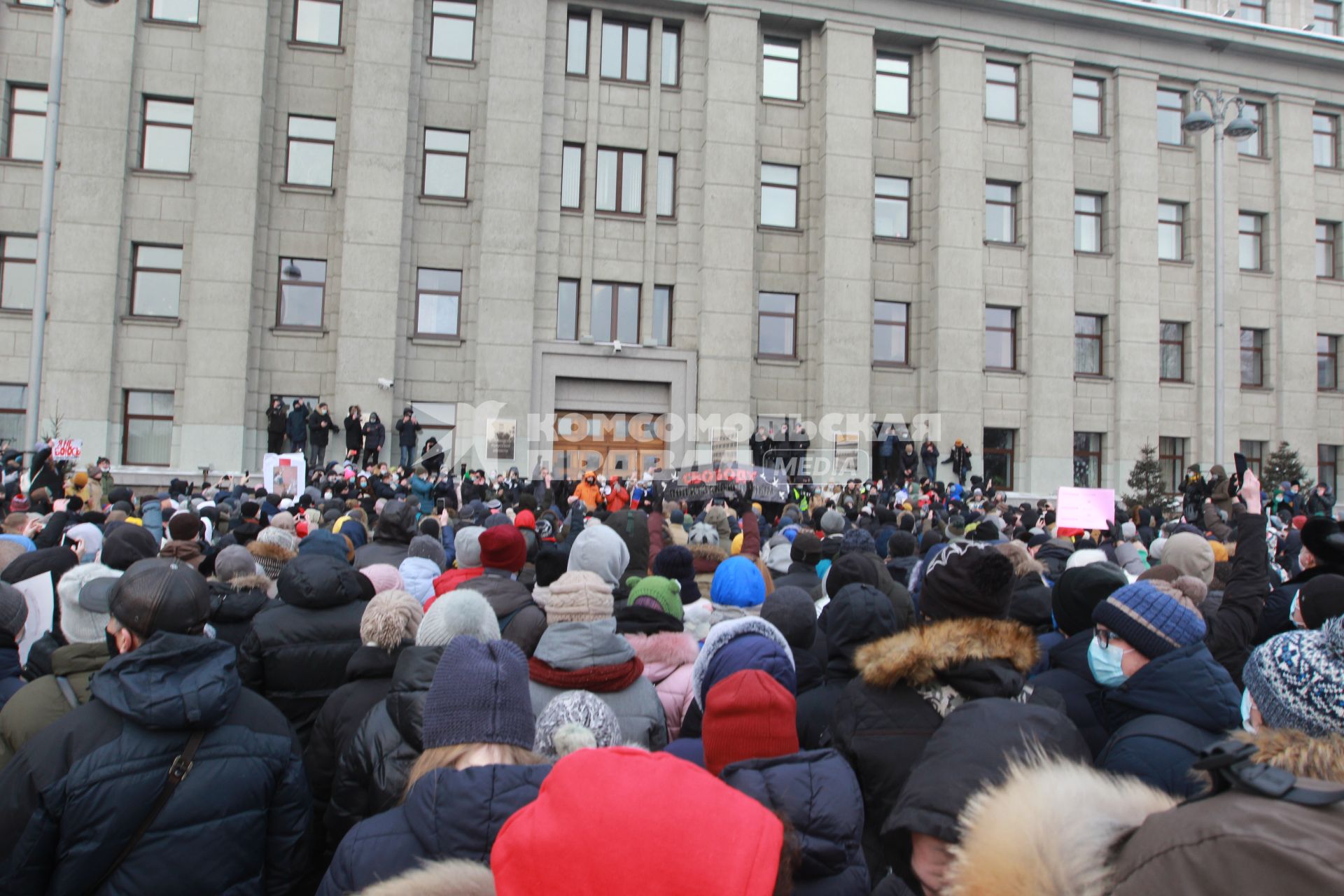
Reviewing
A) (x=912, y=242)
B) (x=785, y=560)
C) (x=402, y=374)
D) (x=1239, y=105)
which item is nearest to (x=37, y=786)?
(x=785, y=560)

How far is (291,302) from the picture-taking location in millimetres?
27031

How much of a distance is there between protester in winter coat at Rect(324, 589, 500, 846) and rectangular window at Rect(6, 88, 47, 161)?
2898cm

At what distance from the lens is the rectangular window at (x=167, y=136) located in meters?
26.3

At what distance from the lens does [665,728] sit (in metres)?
4.00

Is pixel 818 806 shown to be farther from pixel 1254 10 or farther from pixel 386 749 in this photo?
pixel 1254 10

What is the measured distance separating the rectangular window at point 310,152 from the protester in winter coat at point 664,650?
1026 inches

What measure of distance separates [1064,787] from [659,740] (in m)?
2.62

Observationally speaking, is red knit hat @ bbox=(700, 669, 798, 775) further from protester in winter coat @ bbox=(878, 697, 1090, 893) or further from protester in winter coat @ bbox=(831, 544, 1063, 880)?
protester in winter coat @ bbox=(878, 697, 1090, 893)

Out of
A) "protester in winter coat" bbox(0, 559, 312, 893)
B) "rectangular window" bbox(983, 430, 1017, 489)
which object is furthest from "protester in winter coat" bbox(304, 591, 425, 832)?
"rectangular window" bbox(983, 430, 1017, 489)

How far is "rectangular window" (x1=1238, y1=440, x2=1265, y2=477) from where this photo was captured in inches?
1298

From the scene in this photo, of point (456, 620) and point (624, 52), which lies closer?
point (456, 620)

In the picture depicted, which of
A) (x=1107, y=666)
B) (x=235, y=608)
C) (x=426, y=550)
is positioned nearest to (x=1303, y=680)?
(x=1107, y=666)

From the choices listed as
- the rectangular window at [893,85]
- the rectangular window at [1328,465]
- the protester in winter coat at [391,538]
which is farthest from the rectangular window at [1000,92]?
the protester in winter coat at [391,538]

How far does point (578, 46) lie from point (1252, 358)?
26.4 meters
